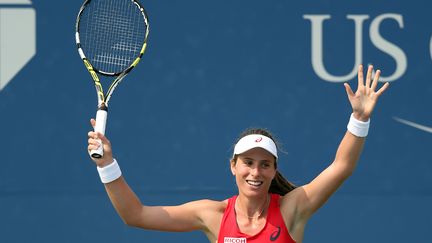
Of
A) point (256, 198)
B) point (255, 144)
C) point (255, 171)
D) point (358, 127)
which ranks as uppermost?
point (358, 127)

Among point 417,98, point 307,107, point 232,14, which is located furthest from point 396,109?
point 232,14

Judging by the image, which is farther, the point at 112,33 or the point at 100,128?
the point at 112,33

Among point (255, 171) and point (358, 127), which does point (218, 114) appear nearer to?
point (255, 171)

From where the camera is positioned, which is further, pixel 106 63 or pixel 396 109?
pixel 396 109

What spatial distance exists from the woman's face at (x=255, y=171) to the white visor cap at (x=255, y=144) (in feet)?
0.06

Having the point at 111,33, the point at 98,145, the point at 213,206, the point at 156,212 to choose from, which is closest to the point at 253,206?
the point at 213,206

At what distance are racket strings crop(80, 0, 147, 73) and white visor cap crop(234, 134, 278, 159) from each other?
1384 mm

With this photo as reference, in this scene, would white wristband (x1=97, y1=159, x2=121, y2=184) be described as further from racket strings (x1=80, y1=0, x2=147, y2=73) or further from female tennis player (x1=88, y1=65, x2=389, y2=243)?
racket strings (x1=80, y1=0, x2=147, y2=73)

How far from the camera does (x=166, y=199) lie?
611 cm

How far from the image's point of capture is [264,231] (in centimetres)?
417

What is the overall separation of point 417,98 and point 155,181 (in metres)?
1.60

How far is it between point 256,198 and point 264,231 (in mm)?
143

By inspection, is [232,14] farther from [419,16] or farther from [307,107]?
[419,16]

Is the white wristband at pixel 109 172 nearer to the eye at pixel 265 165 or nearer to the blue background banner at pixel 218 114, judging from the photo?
the eye at pixel 265 165
